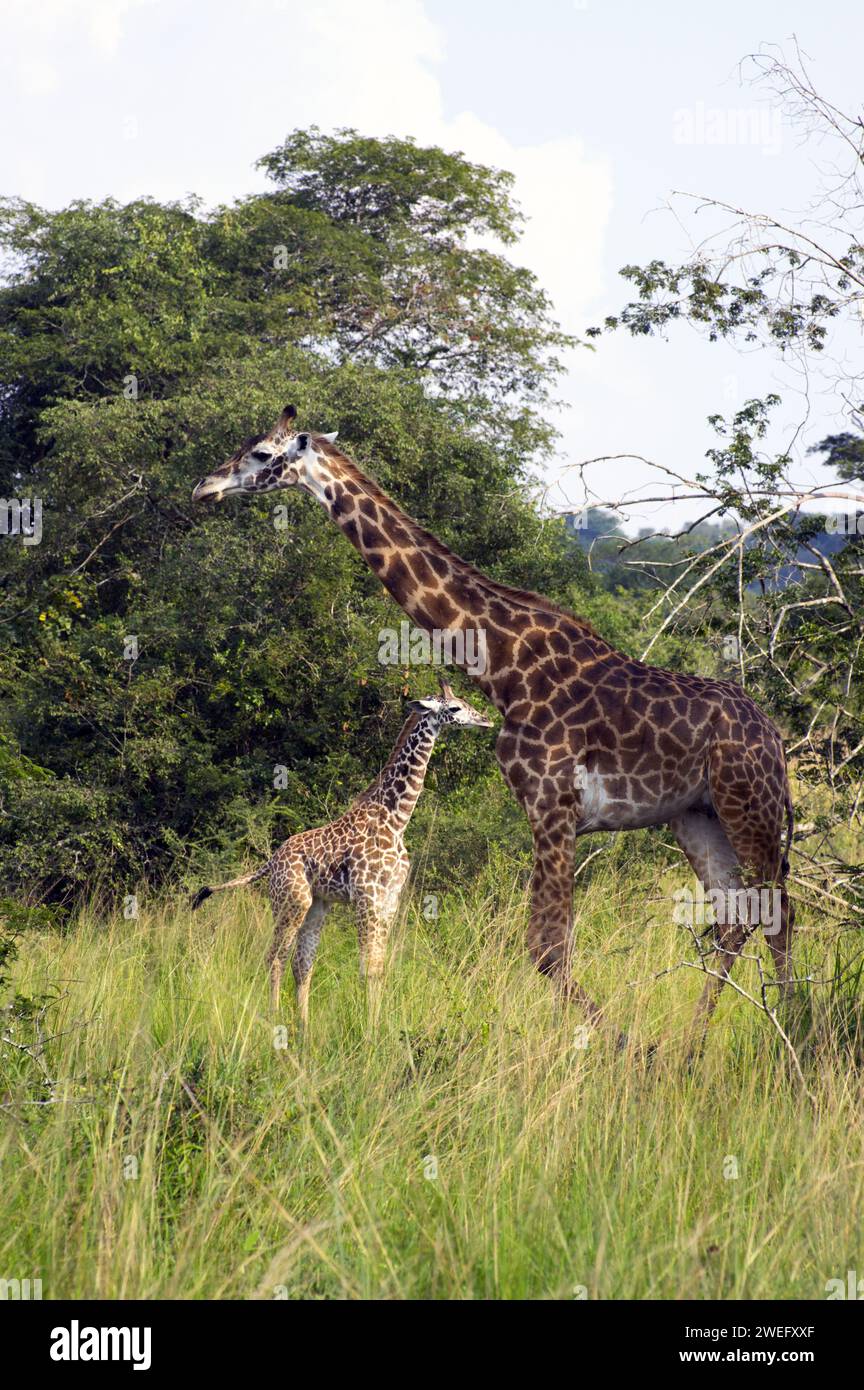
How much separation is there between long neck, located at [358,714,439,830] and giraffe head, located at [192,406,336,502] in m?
1.78

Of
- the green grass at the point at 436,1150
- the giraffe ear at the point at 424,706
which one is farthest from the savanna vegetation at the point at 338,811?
the giraffe ear at the point at 424,706

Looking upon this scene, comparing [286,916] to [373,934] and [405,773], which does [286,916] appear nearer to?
[373,934]

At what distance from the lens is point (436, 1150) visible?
4.89m

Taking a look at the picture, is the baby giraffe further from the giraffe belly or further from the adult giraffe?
the giraffe belly

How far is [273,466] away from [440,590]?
0.99 meters

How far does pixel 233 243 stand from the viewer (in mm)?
16562

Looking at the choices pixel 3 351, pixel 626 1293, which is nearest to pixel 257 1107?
pixel 626 1293

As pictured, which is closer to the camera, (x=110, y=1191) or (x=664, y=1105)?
(x=110, y=1191)

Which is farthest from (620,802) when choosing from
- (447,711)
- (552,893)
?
(447,711)

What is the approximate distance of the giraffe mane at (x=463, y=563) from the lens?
6969 millimetres

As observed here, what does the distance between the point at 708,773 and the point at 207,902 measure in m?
4.49
